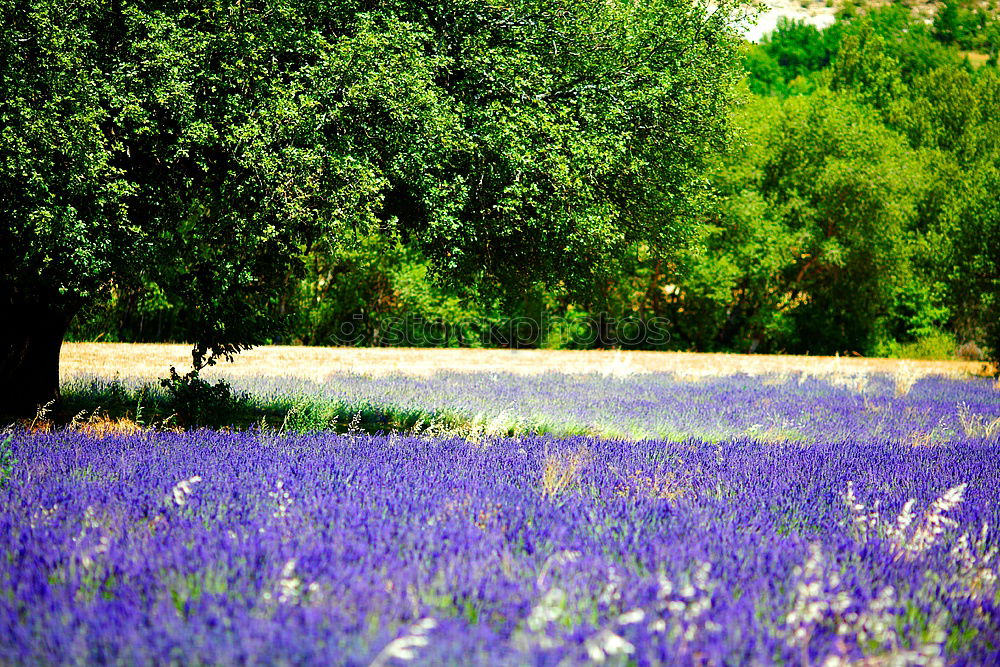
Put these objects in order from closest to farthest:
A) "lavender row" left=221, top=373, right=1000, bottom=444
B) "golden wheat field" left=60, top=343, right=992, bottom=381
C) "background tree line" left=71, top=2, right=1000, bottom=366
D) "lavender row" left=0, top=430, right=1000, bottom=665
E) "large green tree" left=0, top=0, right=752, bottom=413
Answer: "lavender row" left=0, top=430, right=1000, bottom=665 < "large green tree" left=0, top=0, right=752, bottom=413 < "lavender row" left=221, top=373, right=1000, bottom=444 < "golden wheat field" left=60, top=343, right=992, bottom=381 < "background tree line" left=71, top=2, right=1000, bottom=366

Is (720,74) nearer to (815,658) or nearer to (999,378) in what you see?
(815,658)

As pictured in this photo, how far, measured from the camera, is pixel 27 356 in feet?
32.2

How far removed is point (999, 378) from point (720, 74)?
47.8 feet

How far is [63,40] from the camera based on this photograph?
7188 mm

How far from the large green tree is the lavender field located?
198 cm

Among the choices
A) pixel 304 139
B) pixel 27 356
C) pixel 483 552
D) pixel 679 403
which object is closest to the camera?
pixel 483 552

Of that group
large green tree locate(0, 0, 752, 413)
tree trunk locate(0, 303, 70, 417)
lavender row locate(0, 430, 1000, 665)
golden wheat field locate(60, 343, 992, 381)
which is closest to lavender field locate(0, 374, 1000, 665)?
lavender row locate(0, 430, 1000, 665)

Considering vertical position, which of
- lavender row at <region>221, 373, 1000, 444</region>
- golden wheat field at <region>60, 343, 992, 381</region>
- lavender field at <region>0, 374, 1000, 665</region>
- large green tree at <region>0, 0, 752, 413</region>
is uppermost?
large green tree at <region>0, 0, 752, 413</region>

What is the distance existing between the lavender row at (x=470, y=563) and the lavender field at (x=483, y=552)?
0.05ft

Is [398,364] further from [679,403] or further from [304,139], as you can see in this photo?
[304,139]

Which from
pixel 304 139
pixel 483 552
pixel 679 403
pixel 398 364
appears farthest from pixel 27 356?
pixel 398 364

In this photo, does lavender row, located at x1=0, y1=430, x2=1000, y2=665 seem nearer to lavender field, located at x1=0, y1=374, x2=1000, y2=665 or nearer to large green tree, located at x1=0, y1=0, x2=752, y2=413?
lavender field, located at x1=0, y1=374, x2=1000, y2=665

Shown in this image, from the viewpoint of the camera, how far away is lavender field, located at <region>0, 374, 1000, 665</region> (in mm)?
3307

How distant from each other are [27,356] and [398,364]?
1175 cm
